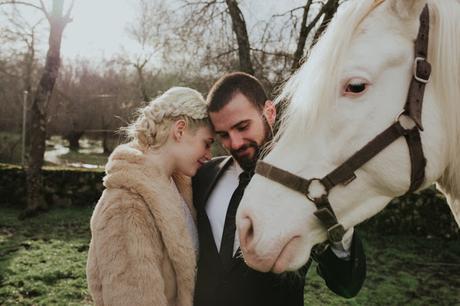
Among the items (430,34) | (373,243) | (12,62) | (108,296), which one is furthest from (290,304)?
(12,62)

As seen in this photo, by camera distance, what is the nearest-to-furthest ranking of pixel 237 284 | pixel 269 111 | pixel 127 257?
pixel 127 257, pixel 237 284, pixel 269 111

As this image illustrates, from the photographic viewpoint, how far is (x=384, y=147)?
4.67 ft

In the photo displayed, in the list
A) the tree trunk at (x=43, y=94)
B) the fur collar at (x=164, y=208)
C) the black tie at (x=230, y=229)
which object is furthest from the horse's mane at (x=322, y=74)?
the tree trunk at (x=43, y=94)

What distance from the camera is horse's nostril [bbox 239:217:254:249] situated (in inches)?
55.7

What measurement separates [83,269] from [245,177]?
4.87m

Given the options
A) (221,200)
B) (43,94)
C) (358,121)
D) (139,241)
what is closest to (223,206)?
(221,200)

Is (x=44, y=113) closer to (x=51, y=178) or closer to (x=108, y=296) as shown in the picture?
(x=51, y=178)

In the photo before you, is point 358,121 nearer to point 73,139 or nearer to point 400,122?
point 400,122

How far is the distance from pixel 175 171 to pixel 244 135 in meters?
0.47

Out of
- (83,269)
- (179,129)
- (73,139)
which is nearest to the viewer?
(179,129)

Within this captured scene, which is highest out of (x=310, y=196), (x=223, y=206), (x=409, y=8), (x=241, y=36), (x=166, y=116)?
(x=241, y=36)

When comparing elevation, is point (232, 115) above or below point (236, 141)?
above

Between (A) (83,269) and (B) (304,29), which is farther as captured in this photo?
(B) (304,29)

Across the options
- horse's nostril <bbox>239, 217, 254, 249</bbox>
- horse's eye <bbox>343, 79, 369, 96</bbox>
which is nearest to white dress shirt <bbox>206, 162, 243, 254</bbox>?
horse's nostril <bbox>239, 217, 254, 249</bbox>
